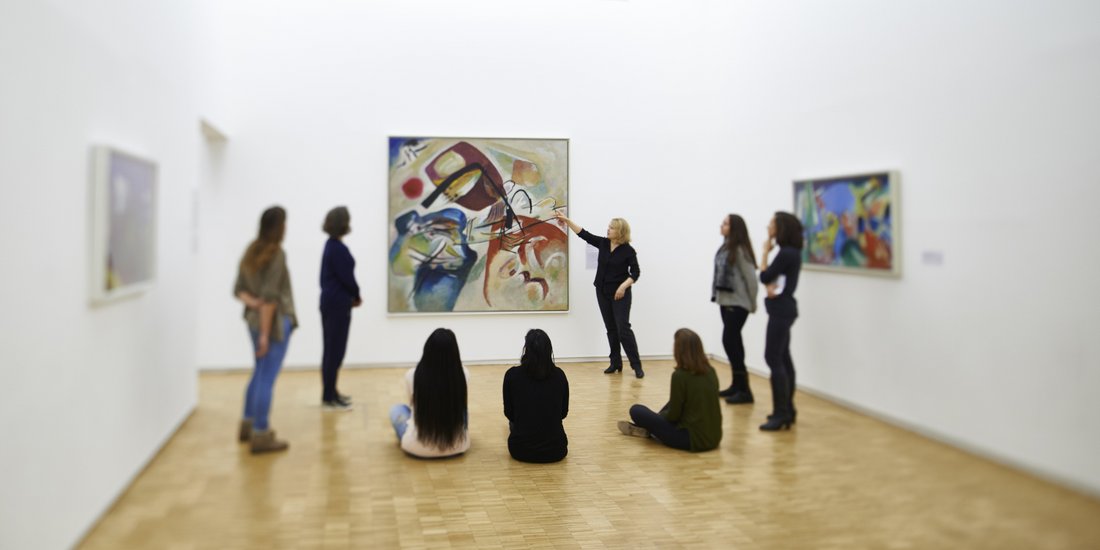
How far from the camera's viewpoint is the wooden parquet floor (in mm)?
2783

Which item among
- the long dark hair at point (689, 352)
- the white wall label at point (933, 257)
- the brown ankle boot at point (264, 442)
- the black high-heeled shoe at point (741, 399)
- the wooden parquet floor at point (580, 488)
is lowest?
the wooden parquet floor at point (580, 488)

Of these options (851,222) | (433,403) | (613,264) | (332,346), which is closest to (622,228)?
(613,264)

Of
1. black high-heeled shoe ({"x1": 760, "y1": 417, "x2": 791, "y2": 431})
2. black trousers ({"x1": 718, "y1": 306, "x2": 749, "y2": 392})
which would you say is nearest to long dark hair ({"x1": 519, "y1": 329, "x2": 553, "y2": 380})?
black trousers ({"x1": 718, "y1": 306, "x2": 749, "y2": 392})

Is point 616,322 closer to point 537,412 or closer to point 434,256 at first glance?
point 537,412

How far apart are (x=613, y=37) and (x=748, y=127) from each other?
0.92m

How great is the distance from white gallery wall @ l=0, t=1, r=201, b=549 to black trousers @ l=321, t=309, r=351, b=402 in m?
0.53

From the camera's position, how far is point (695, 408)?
12.9ft

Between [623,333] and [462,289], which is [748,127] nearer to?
[623,333]

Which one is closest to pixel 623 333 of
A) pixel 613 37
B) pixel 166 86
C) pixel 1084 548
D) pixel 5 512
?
pixel 613 37

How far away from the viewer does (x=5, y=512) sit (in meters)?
2.24

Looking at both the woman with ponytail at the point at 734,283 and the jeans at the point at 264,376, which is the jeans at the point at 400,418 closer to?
the jeans at the point at 264,376

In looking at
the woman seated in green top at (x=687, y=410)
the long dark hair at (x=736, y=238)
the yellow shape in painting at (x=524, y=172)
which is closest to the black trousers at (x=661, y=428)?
the woman seated in green top at (x=687, y=410)

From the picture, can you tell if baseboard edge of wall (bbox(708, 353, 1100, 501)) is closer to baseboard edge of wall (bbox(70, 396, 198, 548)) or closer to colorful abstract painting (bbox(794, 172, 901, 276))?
colorful abstract painting (bbox(794, 172, 901, 276))

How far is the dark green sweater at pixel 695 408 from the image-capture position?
12.9 feet
